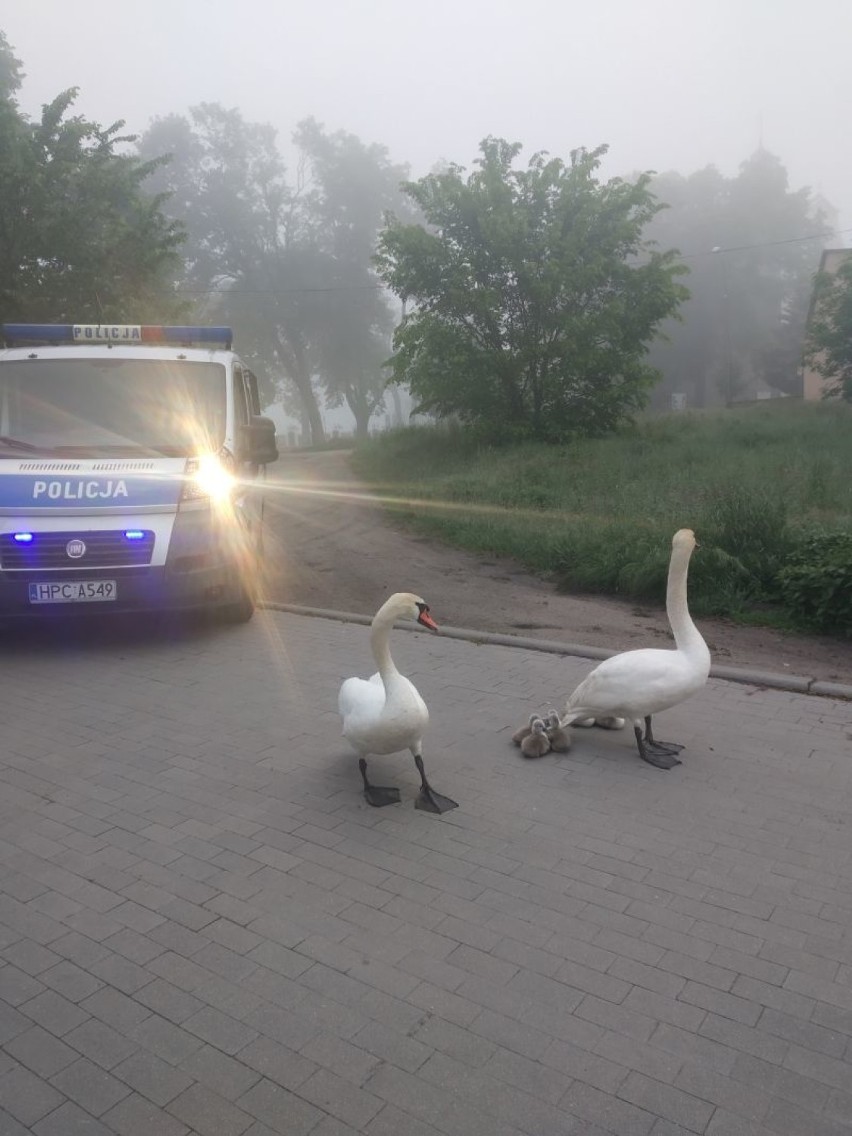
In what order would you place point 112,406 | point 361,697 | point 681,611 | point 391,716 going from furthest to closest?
point 112,406 → point 681,611 → point 361,697 → point 391,716

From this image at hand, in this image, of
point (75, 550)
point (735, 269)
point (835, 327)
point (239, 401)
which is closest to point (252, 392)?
point (239, 401)

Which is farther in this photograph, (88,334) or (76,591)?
(88,334)

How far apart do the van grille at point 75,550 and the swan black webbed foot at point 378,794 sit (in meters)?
3.20

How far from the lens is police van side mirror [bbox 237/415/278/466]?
816 centimetres

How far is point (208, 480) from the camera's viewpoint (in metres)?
7.30

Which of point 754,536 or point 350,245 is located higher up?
point 350,245

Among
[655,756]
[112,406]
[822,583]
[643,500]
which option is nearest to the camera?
[655,756]

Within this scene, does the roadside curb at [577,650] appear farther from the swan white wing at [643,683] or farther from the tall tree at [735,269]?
the tall tree at [735,269]

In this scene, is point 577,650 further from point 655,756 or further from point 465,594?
point 465,594

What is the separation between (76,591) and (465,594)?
157 inches

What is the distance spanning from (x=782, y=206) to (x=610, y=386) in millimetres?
42174

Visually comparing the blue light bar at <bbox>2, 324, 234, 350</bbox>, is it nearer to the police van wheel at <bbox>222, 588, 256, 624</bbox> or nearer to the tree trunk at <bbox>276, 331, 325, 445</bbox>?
the police van wheel at <bbox>222, 588, 256, 624</bbox>

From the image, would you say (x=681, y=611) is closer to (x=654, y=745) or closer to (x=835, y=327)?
(x=654, y=745)

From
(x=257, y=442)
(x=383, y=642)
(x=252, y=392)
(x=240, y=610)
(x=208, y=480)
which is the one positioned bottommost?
(x=240, y=610)
